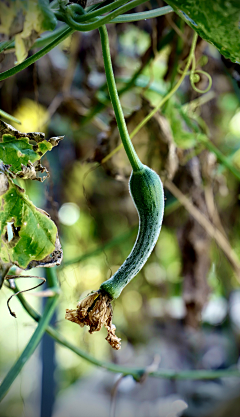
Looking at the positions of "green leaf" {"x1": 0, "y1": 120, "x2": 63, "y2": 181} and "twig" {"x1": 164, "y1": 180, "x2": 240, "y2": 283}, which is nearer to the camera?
"green leaf" {"x1": 0, "y1": 120, "x2": 63, "y2": 181}

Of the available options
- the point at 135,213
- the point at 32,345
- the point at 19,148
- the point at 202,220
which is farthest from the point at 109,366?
the point at 135,213

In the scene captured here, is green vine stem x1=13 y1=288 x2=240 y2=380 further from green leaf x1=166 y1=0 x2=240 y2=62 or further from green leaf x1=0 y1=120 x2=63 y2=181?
green leaf x1=166 y1=0 x2=240 y2=62

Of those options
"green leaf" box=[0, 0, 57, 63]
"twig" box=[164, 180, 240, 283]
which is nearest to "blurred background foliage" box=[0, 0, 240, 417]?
"twig" box=[164, 180, 240, 283]

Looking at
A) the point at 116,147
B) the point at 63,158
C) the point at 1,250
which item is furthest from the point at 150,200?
the point at 63,158

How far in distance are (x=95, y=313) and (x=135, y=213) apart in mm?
988

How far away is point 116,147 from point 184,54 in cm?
29

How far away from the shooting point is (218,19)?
12.8 inches

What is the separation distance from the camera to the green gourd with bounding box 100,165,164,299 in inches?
15.1

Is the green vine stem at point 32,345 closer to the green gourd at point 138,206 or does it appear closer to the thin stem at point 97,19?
the green gourd at point 138,206

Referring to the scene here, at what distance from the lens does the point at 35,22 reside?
0.36 m

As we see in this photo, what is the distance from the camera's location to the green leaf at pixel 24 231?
0.37 meters

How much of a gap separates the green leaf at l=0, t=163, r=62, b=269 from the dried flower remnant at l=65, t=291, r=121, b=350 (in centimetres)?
6

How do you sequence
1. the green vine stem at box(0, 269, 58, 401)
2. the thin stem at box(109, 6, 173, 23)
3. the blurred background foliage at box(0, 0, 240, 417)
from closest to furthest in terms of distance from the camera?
the thin stem at box(109, 6, 173, 23) < the green vine stem at box(0, 269, 58, 401) < the blurred background foliage at box(0, 0, 240, 417)

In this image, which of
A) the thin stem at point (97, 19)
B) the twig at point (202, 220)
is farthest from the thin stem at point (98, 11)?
the twig at point (202, 220)
